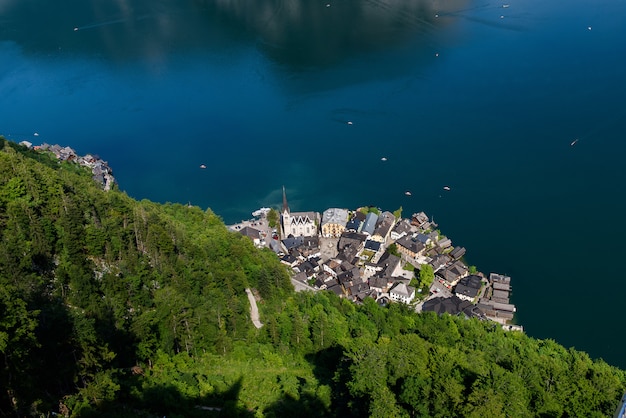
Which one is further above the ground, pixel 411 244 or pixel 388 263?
pixel 411 244

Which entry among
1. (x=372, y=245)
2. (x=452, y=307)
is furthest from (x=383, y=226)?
(x=452, y=307)

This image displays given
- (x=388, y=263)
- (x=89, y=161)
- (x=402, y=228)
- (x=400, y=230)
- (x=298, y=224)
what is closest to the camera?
(x=388, y=263)

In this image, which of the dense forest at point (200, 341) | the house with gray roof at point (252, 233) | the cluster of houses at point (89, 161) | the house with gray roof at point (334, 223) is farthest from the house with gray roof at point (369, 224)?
the cluster of houses at point (89, 161)

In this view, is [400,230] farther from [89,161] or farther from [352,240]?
[89,161]

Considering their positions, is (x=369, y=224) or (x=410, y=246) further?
(x=369, y=224)

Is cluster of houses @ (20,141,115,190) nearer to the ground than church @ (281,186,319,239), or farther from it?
farther from it

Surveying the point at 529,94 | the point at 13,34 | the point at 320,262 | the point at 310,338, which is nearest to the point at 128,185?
the point at 320,262

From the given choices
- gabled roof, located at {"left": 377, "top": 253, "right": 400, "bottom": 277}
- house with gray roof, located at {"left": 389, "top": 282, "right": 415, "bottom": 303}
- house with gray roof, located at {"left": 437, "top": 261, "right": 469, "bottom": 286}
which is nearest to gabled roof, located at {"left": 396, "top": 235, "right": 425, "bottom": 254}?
gabled roof, located at {"left": 377, "top": 253, "right": 400, "bottom": 277}

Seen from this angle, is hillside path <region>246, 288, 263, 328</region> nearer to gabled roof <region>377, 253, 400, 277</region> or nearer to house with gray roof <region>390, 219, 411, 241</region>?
gabled roof <region>377, 253, 400, 277</region>
